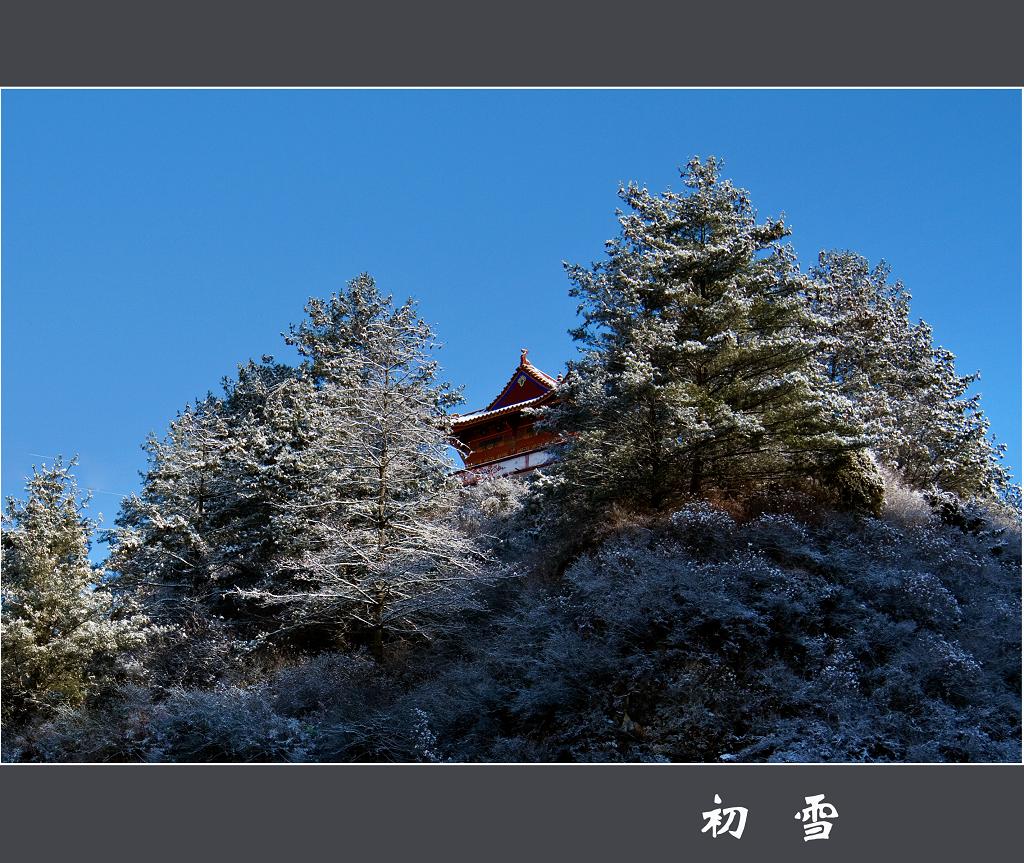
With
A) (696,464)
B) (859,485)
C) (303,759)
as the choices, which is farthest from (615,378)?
(303,759)

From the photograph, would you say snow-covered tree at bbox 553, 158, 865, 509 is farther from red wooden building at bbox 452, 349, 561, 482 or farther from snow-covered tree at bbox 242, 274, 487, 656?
red wooden building at bbox 452, 349, 561, 482

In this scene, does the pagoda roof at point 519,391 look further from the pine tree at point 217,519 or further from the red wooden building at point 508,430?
the pine tree at point 217,519

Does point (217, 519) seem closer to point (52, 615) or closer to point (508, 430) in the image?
point (52, 615)

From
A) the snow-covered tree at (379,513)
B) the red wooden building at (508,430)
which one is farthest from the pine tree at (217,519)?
the red wooden building at (508,430)

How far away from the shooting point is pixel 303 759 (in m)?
12.9

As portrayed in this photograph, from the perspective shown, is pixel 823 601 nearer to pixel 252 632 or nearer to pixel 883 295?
pixel 252 632

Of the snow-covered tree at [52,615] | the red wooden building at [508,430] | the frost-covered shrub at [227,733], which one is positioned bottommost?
the frost-covered shrub at [227,733]

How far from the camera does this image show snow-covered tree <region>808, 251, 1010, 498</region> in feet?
70.2

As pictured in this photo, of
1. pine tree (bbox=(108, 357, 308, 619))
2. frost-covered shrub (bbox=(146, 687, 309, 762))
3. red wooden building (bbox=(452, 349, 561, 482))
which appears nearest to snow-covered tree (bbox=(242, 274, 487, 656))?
pine tree (bbox=(108, 357, 308, 619))

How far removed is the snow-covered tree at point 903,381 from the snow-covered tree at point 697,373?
210 centimetres

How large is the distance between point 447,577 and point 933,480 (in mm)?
12979

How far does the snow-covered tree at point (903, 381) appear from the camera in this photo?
21.4m

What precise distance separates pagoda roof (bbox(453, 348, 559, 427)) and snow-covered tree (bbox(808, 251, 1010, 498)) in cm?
954

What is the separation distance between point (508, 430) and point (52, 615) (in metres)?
16.0
